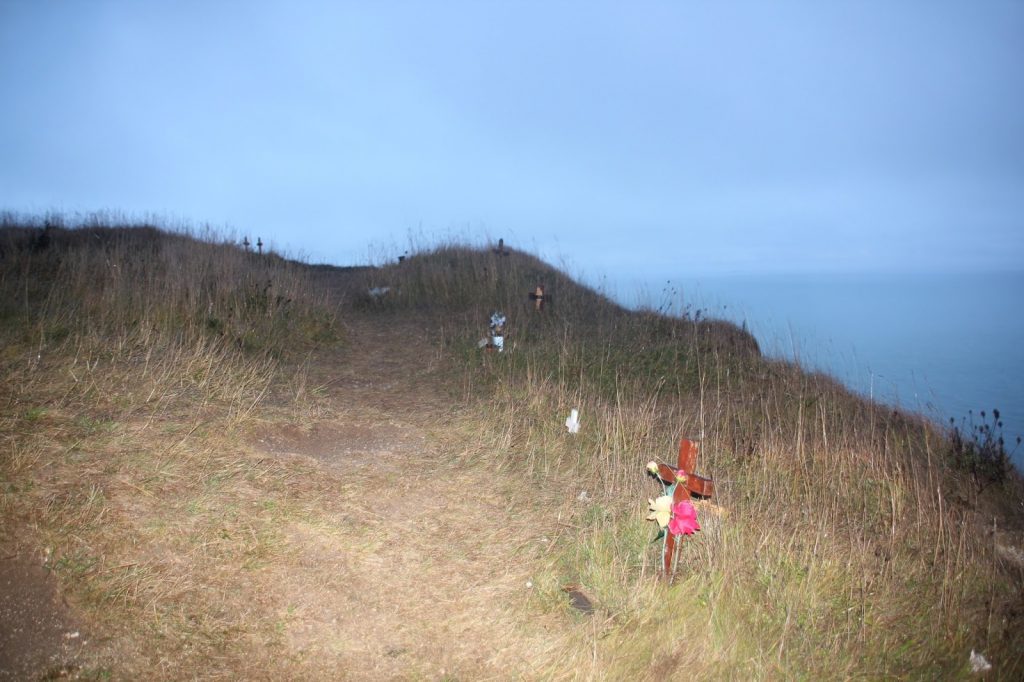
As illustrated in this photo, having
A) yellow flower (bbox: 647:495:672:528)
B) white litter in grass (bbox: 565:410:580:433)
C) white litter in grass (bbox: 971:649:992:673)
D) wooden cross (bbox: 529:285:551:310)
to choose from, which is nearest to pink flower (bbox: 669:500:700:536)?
yellow flower (bbox: 647:495:672:528)

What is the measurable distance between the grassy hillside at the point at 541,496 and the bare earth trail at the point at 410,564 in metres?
0.05

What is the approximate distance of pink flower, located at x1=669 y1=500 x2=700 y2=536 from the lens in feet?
12.0

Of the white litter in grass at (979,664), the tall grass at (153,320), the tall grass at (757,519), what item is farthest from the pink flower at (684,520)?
the tall grass at (153,320)

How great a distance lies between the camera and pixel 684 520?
368cm

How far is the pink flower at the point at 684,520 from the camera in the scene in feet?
12.0

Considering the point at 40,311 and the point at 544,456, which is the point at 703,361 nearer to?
the point at 544,456

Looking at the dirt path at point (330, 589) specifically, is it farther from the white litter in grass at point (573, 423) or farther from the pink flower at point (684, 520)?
the white litter in grass at point (573, 423)

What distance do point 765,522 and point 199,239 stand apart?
12.1 m

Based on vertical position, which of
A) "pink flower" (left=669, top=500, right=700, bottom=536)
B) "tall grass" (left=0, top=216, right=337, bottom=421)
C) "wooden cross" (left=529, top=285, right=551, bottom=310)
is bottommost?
"pink flower" (left=669, top=500, right=700, bottom=536)

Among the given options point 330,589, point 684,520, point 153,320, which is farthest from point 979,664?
point 153,320

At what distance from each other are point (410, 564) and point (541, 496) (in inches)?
49.5

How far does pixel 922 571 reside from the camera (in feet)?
13.1

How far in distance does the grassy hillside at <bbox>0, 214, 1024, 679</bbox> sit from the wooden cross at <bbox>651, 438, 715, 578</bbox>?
0.19 metres

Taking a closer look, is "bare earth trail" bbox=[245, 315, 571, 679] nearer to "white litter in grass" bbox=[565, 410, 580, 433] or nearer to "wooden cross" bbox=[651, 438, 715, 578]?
"wooden cross" bbox=[651, 438, 715, 578]
